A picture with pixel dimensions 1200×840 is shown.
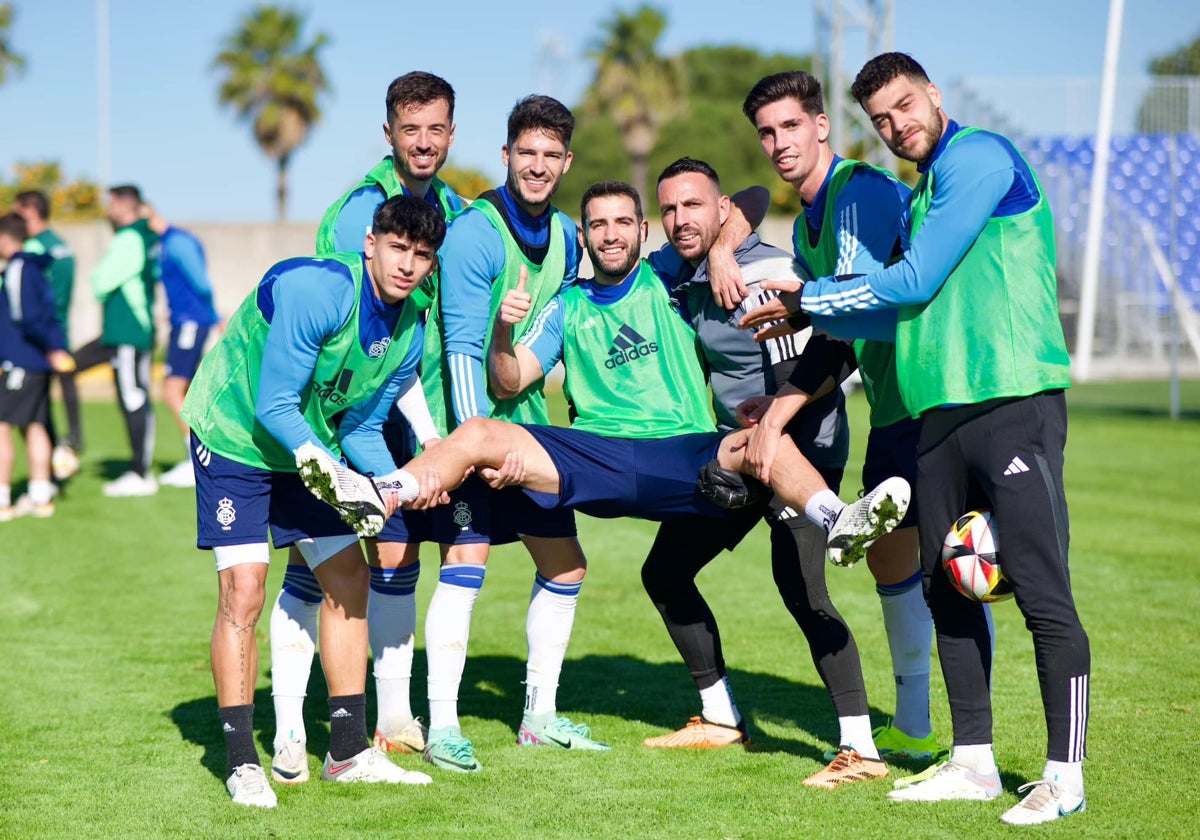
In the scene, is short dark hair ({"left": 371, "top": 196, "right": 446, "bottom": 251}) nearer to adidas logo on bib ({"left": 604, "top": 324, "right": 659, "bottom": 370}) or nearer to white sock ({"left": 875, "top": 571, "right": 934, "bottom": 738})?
adidas logo on bib ({"left": 604, "top": 324, "right": 659, "bottom": 370})

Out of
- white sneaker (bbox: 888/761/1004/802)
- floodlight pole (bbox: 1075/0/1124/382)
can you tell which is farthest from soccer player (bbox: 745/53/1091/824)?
floodlight pole (bbox: 1075/0/1124/382)

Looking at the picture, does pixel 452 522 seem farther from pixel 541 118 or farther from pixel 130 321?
pixel 130 321

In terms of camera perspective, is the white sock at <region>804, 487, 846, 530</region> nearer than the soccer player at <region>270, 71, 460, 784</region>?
Yes

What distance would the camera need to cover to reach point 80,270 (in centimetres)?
2805

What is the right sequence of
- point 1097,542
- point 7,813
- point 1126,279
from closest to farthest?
point 7,813
point 1097,542
point 1126,279

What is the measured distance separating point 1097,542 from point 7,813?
799cm

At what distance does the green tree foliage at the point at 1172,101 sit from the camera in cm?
2441

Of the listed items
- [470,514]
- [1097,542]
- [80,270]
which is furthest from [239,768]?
[80,270]

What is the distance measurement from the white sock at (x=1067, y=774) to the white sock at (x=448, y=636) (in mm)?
2339

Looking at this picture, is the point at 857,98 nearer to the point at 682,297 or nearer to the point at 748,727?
the point at 682,297

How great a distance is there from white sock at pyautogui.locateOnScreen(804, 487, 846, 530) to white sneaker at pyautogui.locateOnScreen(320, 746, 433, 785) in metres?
1.80

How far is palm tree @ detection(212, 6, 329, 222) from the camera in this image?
46.6 m

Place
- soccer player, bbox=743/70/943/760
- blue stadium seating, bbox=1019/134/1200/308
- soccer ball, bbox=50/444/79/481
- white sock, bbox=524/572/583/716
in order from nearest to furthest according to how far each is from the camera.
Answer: soccer player, bbox=743/70/943/760 → white sock, bbox=524/572/583/716 → soccer ball, bbox=50/444/79/481 → blue stadium seating, bbox=1019/134/1200/308

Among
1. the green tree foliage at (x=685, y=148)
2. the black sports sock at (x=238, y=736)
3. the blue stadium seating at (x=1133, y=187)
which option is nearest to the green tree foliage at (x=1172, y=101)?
the blue stadium seating at (x=1133, y=187)
